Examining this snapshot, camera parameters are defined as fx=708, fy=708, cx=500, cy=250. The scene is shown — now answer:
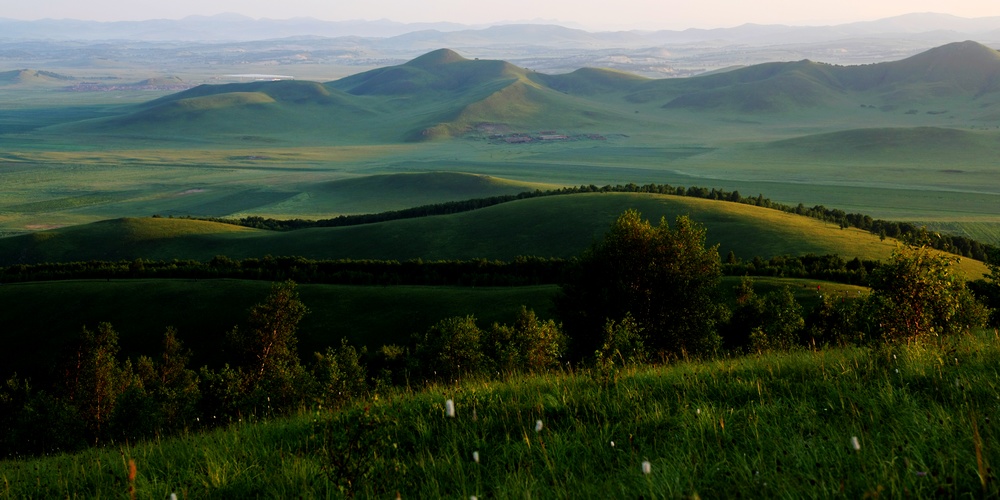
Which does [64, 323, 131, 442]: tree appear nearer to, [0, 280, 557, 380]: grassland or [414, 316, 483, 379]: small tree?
[0, 280, 557, 380]: grassland

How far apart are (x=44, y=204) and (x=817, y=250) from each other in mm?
192226

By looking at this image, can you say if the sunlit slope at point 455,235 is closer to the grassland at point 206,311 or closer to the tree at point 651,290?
the grassland at point 206,311

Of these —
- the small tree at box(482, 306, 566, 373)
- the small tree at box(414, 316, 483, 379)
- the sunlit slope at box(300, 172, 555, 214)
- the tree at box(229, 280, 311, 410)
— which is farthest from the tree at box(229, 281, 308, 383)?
the sunlit slope at box(300, 172, 555, 214)

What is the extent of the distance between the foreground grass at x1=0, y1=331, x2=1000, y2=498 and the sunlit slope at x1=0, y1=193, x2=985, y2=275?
8077 cm

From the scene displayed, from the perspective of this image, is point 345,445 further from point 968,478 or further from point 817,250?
point 817,250

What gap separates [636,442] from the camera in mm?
9016

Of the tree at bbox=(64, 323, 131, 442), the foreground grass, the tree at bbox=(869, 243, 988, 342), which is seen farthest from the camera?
the tree at bbox=(64, 323, 131, 442)

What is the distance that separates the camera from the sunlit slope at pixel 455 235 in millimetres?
97312

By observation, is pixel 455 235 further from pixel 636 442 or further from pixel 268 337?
pixel 636 442

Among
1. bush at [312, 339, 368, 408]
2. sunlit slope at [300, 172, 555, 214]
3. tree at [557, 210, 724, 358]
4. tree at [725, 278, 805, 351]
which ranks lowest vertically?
sunlit slope at [300, 172, 555, 214]

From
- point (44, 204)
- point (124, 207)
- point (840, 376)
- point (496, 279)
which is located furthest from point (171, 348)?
point (44, 204)

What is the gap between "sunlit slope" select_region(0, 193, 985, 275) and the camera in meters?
97.3

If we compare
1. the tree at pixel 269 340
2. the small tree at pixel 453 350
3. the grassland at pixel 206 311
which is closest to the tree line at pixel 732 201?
the grassland at pixel 206 311

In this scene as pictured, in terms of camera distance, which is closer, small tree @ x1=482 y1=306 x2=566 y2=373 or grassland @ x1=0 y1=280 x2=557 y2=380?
small tree @ x1=482 y1=306 x2=566 y2=373
